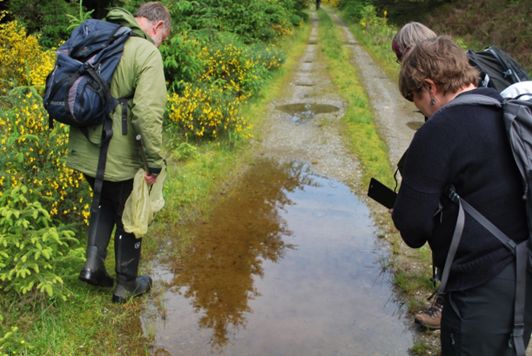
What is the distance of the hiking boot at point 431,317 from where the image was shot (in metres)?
3.76

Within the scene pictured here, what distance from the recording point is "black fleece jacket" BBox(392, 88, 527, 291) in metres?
1.81

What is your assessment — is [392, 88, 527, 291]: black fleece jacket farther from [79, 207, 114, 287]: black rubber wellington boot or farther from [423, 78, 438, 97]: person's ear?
[79, 207, 114, 287]: black rubber wellington boot

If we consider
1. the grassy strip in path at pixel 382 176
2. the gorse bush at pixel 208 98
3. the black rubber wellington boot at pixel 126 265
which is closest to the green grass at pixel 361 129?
the grassy strip in path at pixel 382 176

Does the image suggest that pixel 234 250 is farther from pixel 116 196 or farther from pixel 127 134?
pixel 127 134

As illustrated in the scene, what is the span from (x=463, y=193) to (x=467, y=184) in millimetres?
45

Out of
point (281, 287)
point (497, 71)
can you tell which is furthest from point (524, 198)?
point (281, 287)

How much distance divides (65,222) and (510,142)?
385 centimetres

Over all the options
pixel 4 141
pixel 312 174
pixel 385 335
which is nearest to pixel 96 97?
pixel 4 141

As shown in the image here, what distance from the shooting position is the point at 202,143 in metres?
7.77

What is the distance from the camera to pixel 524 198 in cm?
182

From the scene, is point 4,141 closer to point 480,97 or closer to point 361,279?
point 361,279

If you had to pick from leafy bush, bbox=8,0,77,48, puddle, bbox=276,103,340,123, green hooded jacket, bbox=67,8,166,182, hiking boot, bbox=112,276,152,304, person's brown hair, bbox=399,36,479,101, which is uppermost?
person's brown hair, bbox=399,36,479,101

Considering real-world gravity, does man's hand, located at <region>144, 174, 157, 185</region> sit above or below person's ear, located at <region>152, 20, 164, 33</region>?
below

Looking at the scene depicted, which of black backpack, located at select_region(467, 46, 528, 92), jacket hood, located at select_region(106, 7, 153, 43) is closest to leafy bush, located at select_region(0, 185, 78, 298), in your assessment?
jacket hood, located at select_region(106, 7, 153, 43)
